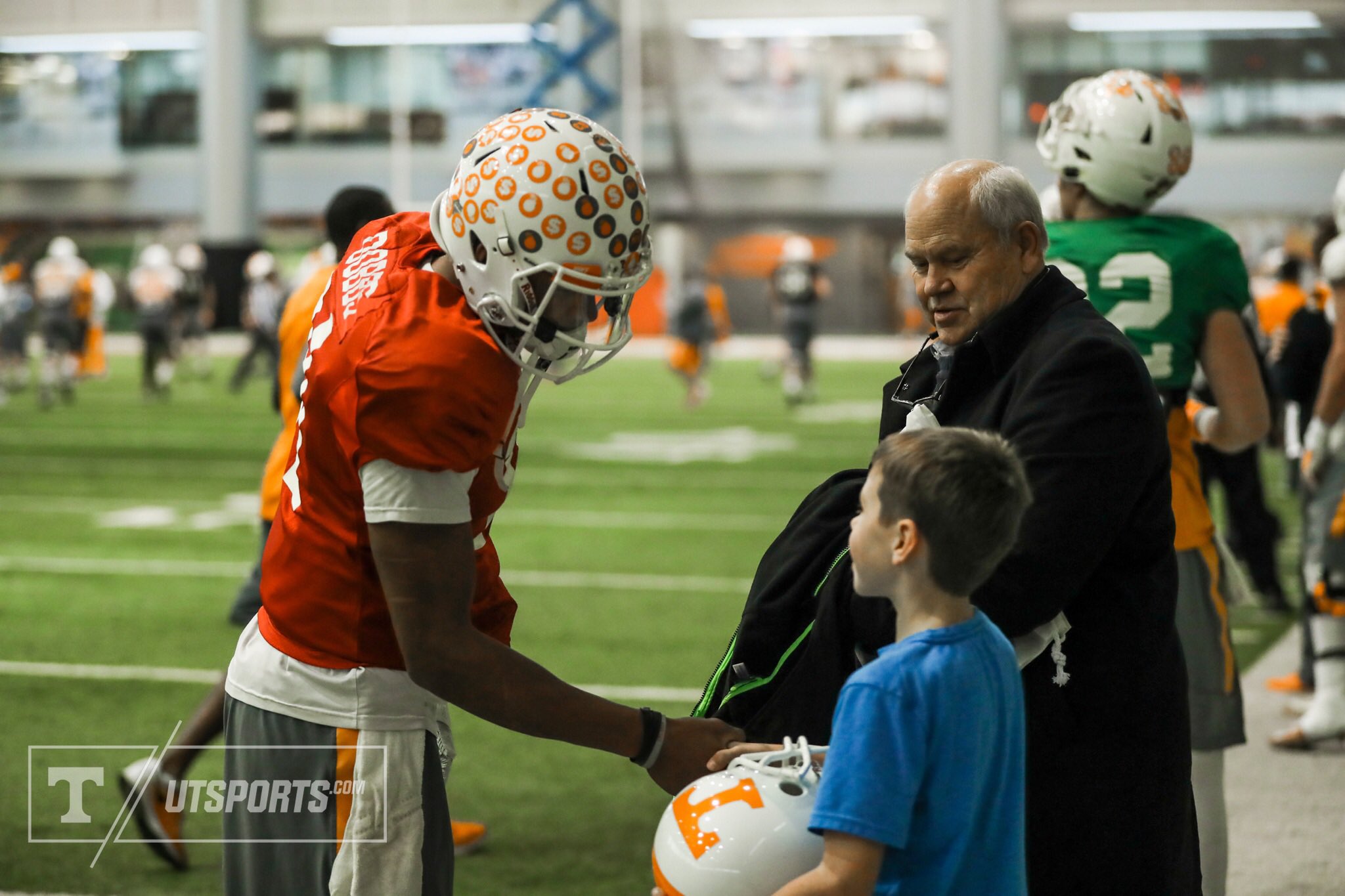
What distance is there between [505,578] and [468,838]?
4576 millimetres

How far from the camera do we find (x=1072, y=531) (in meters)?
2.64

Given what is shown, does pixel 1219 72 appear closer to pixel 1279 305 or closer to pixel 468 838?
pixel 1279 305

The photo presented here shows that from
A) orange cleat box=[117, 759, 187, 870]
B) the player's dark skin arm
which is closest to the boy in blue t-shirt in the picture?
the player's dark skin arm

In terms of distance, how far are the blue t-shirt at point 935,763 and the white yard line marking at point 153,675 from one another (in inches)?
181

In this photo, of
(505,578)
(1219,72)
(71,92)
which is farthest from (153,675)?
(71,92)

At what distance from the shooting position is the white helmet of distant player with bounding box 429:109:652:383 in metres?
2.54

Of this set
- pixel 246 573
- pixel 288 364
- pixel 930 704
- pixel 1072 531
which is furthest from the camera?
pixel 246 573

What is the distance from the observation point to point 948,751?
228 cm

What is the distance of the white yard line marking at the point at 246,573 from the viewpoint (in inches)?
373

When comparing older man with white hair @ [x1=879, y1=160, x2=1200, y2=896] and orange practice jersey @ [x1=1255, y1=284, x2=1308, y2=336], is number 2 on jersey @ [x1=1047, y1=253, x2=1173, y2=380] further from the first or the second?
orange practice jersey @ [x1=1255, y1=284, x2=1308, y2=336]

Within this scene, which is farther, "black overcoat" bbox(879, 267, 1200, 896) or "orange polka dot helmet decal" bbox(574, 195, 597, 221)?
"black overcoat" bbox(879, 267, 1200, 896)

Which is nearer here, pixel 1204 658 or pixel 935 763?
pixel 935 763

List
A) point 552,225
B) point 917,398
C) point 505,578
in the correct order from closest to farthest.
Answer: point 552,225
point 917,398
point 505,578

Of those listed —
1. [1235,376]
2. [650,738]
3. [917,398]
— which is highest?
[917,398]
